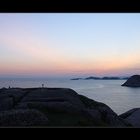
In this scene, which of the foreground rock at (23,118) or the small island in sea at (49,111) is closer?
the foreground rock at (23,118)

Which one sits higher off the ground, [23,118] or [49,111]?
[23,118]

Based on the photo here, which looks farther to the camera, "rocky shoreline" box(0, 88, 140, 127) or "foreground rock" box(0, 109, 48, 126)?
"rocky shoreline" box(0, 88, 140, 127)

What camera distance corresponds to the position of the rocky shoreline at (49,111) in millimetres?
9922

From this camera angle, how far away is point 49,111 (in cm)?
1200

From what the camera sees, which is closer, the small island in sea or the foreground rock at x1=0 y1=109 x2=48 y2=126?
the foreground rock at x1=0 y1=109 x2=48 y2=126

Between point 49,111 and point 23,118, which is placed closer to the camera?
point 23,118

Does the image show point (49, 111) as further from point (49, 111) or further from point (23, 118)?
point (23, 118)

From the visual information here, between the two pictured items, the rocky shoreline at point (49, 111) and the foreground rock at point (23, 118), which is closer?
the foreground rock at point (23, 118)

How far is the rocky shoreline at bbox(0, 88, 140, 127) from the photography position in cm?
992

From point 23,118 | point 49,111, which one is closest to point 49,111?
point 49,111

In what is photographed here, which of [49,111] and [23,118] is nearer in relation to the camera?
[23,118]
